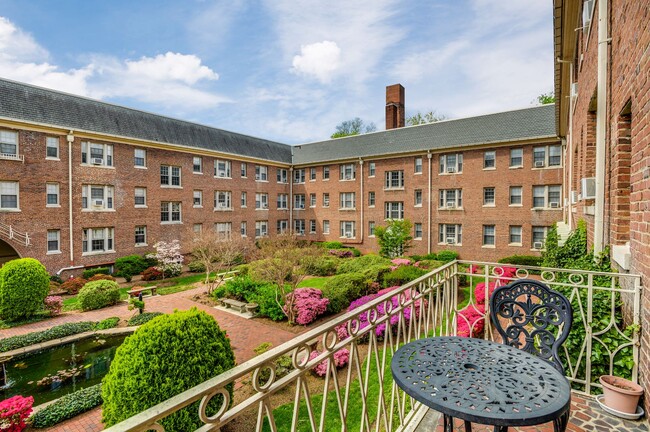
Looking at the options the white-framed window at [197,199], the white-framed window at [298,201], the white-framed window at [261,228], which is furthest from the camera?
the white-framed window at [298,201]

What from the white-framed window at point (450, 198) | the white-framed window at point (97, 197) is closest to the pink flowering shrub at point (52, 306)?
the white-framed window at point (97, 197)

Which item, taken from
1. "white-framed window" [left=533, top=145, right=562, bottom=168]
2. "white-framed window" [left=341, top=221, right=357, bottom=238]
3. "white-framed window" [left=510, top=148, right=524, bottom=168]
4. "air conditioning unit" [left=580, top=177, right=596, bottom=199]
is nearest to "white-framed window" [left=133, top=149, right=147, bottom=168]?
"white-framed window" [left=341, top=221, right=357, bottom=238]

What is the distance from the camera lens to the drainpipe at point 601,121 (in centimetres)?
479

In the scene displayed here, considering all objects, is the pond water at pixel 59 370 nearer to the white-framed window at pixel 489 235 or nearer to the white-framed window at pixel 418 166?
the white-framed window at pixel 418 166

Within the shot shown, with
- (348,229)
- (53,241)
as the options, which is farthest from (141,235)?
(348,229)

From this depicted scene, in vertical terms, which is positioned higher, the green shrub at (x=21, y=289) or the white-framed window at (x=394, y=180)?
the white-framed window at (x=394, y=180)

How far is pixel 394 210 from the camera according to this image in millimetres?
25938

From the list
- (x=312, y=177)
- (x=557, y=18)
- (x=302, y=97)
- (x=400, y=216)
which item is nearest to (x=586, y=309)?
(x=557, y=18)

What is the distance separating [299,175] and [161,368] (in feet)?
92.8

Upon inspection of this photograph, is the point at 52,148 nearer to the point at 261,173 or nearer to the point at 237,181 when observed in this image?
the point at 237,181

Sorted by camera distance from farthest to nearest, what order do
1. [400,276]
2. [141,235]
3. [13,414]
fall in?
1. [141,235]
2. [400,276]
3. [13,414]

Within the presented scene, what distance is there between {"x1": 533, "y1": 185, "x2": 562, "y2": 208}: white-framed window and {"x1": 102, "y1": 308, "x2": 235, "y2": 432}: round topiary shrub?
22172mm

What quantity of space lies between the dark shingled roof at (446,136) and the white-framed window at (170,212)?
42.5 ft

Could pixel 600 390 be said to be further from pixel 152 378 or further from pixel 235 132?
pixel 235 132
